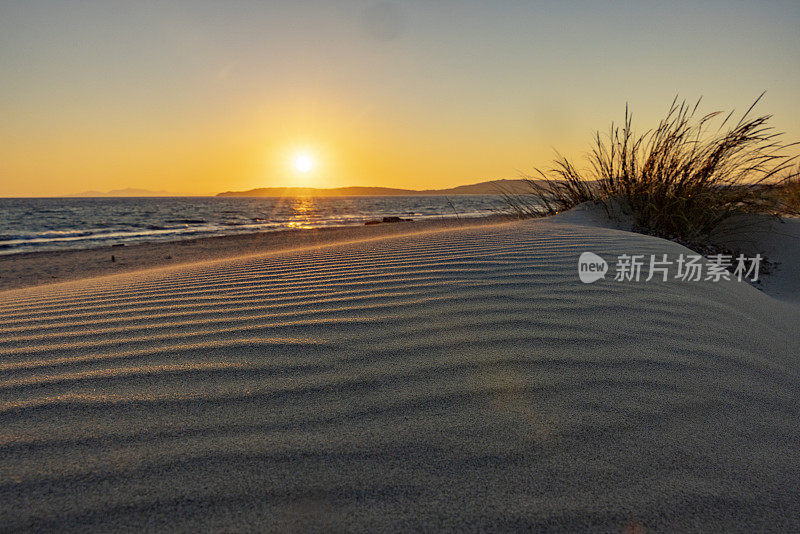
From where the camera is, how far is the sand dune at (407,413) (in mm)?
937

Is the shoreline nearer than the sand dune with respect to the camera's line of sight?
No

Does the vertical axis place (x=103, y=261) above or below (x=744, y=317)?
below

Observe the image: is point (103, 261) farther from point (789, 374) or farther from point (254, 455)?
point (789, 374)

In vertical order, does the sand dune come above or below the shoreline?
above

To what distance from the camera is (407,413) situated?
1234mm

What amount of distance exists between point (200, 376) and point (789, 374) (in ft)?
7.01

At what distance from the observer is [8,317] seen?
2363 mm

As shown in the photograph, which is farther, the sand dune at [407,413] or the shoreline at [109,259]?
the shoreline at [109,259]

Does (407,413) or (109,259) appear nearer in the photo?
(407,413)

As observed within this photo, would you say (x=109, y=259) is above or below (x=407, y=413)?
below

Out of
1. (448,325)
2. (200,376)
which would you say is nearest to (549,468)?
(448,325)

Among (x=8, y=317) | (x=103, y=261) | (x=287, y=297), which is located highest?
(x=287, y=297)

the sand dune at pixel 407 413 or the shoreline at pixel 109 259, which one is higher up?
the sand dune at pixel 407 413

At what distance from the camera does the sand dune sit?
36.9 inches
